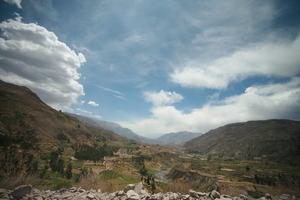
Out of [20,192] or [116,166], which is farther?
[116,166]

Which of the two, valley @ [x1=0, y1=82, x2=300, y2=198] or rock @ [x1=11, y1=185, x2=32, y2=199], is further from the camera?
valley @ [x1=0, y1=82, x2=300, y2=198]

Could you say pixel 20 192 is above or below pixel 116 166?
above

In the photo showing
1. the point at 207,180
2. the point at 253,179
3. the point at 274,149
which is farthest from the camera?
the point at 274,149

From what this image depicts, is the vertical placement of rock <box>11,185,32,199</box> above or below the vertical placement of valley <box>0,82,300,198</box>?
above

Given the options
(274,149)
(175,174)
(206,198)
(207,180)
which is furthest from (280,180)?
(274,149)

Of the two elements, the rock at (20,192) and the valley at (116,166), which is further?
the valley at (116,166)

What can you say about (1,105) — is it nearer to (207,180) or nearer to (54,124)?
(54,124)

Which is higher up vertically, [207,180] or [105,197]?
[105,197]

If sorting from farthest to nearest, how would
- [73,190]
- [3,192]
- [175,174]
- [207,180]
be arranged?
[175,174]
[207,180]
[73,190]
[3,192]

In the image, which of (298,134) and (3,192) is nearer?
(3,192)

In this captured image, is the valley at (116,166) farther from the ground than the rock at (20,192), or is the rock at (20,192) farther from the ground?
the rock at (20,192)

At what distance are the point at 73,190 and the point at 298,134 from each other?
174123mm

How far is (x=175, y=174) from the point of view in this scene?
57.3 m

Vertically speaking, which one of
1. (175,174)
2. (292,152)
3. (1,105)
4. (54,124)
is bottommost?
(175,174)
